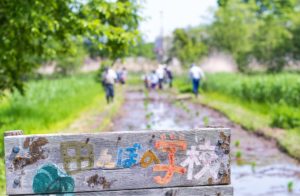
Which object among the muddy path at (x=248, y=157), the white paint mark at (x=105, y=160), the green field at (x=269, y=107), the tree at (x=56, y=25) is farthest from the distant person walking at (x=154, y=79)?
the white paint mark at (x=105, y=160)

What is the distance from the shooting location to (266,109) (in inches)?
803

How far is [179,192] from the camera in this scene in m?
4.10

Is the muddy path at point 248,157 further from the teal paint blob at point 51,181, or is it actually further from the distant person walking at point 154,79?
the distant person walking at point 154,79

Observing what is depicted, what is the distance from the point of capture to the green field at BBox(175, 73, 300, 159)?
14.6m

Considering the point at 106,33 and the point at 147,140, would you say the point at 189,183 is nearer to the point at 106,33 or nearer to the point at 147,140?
the point at 147,140

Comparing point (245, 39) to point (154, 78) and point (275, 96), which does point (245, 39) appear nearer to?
point (154, 78)

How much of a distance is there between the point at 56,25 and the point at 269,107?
10.6 meters

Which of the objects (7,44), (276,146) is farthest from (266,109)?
(7,44)

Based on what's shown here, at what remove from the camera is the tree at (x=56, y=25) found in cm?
1105

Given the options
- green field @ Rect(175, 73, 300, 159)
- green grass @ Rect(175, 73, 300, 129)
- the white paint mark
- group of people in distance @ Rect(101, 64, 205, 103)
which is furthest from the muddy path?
the white paint mark

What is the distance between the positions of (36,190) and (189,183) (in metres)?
1.00

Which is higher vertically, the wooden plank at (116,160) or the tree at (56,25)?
the tree at (56,25)

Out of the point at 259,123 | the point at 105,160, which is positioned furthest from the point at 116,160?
the point at 259,123

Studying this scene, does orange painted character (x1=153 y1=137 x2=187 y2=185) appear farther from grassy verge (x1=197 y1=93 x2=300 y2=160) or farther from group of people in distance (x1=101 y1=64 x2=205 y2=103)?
group of people in distance (x1=101 y1=64 x2=205 y2=103)
